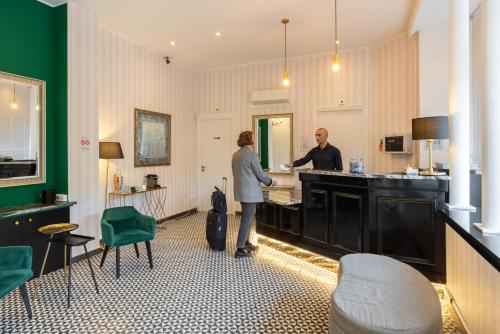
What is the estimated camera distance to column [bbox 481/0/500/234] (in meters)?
1.92

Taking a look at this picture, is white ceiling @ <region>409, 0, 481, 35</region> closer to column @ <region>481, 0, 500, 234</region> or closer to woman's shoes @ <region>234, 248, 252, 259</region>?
column @ <region>481, 0, 500, 234</region>

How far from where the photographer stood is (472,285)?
208cm

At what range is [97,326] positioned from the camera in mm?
2475

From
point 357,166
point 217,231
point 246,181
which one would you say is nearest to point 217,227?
point 217,231

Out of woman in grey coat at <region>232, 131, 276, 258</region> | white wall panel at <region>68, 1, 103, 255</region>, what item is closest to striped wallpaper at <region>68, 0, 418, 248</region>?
white wall panel at <region>68, 1, 103, 255</region>

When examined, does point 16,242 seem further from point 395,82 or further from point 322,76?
point 395,82

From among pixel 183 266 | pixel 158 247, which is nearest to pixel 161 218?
pixel 158 247

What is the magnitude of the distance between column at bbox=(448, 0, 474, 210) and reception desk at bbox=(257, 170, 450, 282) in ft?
0.69

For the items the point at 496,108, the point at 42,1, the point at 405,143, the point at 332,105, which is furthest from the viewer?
the point at 332,105

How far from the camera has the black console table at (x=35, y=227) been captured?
3139mm

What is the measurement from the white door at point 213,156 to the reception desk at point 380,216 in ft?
10.7

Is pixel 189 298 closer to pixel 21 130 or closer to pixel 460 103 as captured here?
pixel 21 130

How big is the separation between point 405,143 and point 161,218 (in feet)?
15.4

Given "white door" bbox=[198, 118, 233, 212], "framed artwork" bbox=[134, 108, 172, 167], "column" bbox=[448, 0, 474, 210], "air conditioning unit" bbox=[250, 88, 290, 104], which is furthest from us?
"white door" bbox=[198, 118, 233, 212]
